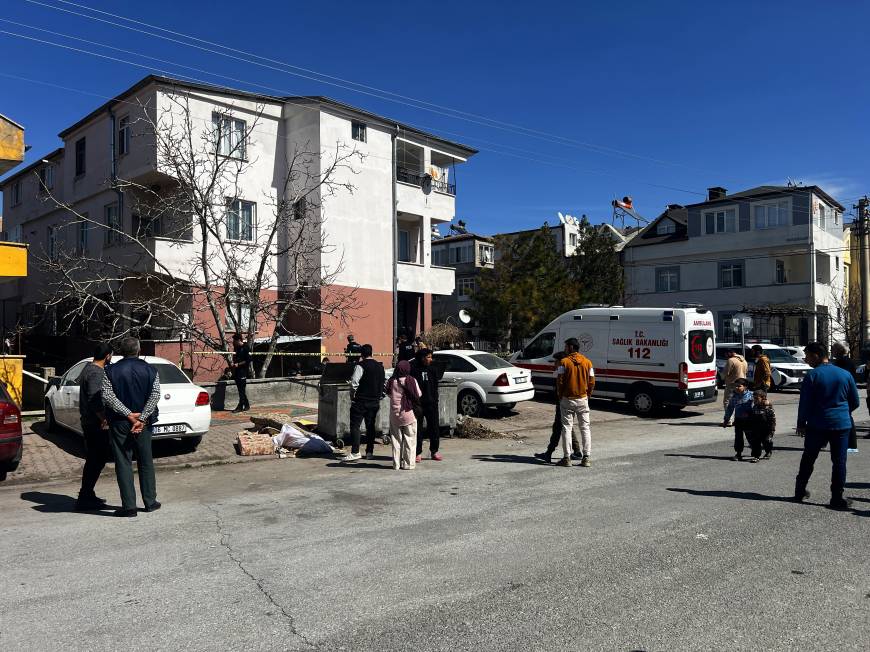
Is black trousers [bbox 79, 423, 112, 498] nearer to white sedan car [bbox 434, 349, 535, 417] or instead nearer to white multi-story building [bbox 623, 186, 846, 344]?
white sedan car [bbox 434, 349, 535, 417]

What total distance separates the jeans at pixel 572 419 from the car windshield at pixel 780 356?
19252 millimetres

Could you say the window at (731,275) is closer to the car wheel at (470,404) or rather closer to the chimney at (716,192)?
the chimney at (716,192)

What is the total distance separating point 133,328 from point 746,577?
1680cm

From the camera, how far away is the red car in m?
8.38

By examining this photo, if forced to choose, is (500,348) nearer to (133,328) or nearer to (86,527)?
(133,328)

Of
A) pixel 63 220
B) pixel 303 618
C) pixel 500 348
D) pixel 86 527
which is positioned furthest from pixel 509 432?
pixel 63 220

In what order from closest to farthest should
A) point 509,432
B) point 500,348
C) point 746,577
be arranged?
point 746,577 → point 509,432 → point 500,348

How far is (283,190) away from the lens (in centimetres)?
2339

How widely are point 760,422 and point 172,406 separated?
339 inches

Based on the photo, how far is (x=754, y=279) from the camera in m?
38.2

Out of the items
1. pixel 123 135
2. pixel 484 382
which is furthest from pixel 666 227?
pixel 123 135

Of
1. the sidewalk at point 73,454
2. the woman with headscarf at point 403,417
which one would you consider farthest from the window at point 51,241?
the woman with headscarf at point 403,417

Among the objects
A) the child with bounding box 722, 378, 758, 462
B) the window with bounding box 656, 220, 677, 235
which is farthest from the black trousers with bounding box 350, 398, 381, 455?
the window with bounding box 656, 220, 677, 235

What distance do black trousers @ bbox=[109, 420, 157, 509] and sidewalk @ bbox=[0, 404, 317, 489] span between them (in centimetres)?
274
